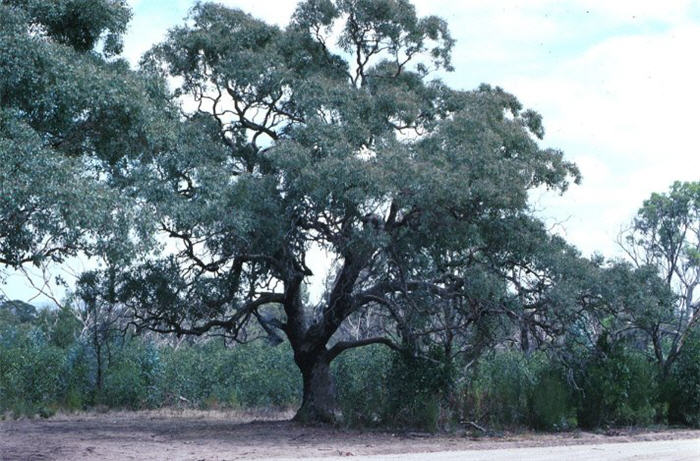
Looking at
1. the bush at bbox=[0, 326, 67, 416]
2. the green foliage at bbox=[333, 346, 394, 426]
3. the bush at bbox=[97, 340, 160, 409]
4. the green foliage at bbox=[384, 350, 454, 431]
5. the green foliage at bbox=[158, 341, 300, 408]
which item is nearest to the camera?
the green foliage at bbox=[384, 350, 454, 431]

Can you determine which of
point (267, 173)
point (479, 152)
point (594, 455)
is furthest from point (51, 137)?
point (594, 455)

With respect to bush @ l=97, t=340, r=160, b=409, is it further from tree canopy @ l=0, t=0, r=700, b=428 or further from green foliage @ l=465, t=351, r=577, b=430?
green foliage @ l=465, t=351, r=577, b=430

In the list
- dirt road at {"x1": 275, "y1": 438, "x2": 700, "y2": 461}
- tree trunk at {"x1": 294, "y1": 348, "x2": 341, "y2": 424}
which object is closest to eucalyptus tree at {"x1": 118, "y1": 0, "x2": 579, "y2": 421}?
tree trunk at {"x1": 294, "y1": 348, "x2": 341, "y2": 424}

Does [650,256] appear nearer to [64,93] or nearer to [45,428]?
[45,428]

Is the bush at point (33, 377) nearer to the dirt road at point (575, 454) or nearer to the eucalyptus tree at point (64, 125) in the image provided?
the eucalyptus tree at point (64, 125)

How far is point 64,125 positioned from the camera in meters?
13.3

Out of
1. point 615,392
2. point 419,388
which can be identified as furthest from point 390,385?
point 615,392

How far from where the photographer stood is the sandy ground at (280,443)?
14688mm

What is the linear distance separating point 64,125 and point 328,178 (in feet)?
17.0

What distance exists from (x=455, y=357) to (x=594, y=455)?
5866 millimetres

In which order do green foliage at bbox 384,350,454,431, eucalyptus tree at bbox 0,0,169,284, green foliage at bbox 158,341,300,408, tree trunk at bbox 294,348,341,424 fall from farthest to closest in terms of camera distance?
green foliage at bbox 158,341,300,408 < tree trunk at bbox 294,348,341,424 < green foliage at bbox 384,350,454,431 < eucalyptus tree at bbox 0,0,169,284

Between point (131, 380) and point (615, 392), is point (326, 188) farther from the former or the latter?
point (131, 380)

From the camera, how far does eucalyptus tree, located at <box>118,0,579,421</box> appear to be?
55.5 feet

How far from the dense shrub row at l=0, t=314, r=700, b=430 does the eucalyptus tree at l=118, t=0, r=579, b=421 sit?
3.98 feet
